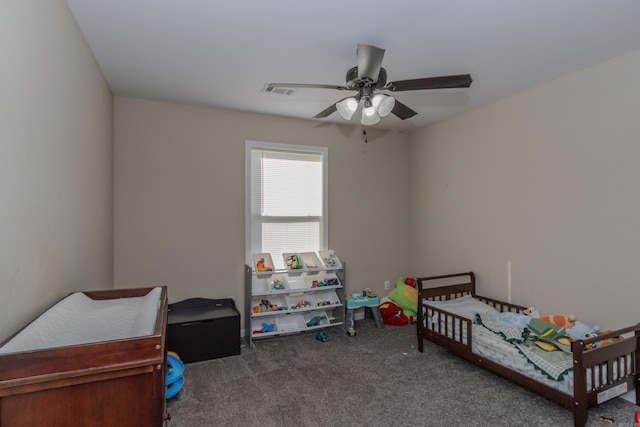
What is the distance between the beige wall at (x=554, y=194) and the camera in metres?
2.47

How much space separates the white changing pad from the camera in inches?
45.4

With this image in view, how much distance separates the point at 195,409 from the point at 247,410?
0.36 m

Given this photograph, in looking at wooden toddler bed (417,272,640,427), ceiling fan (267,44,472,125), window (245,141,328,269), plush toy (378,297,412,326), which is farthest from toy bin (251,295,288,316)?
ceiling fan (267,44,472,125)

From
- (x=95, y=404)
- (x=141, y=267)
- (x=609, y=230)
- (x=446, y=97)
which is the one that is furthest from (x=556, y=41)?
(x=141, y=267)

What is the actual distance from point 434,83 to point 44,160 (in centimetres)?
214

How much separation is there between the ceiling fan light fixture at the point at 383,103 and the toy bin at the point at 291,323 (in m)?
2.51

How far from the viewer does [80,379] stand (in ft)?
3.38

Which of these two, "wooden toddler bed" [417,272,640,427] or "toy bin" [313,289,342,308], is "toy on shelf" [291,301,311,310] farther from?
"wooden toddler bed" [417,272,640,427]

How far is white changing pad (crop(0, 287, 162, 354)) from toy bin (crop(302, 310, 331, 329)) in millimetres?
2233

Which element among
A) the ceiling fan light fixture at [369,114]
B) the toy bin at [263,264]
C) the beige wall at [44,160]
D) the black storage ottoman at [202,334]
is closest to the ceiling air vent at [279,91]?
the ceiling fan light fixture at [369,114]

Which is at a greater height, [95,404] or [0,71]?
[0,71]

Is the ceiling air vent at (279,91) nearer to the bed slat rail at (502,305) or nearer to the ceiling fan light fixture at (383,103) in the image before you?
the ceiling fan light fixture at (383,103)

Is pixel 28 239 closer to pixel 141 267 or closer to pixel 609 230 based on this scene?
pixel 141 267

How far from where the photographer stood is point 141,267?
11.1ft
